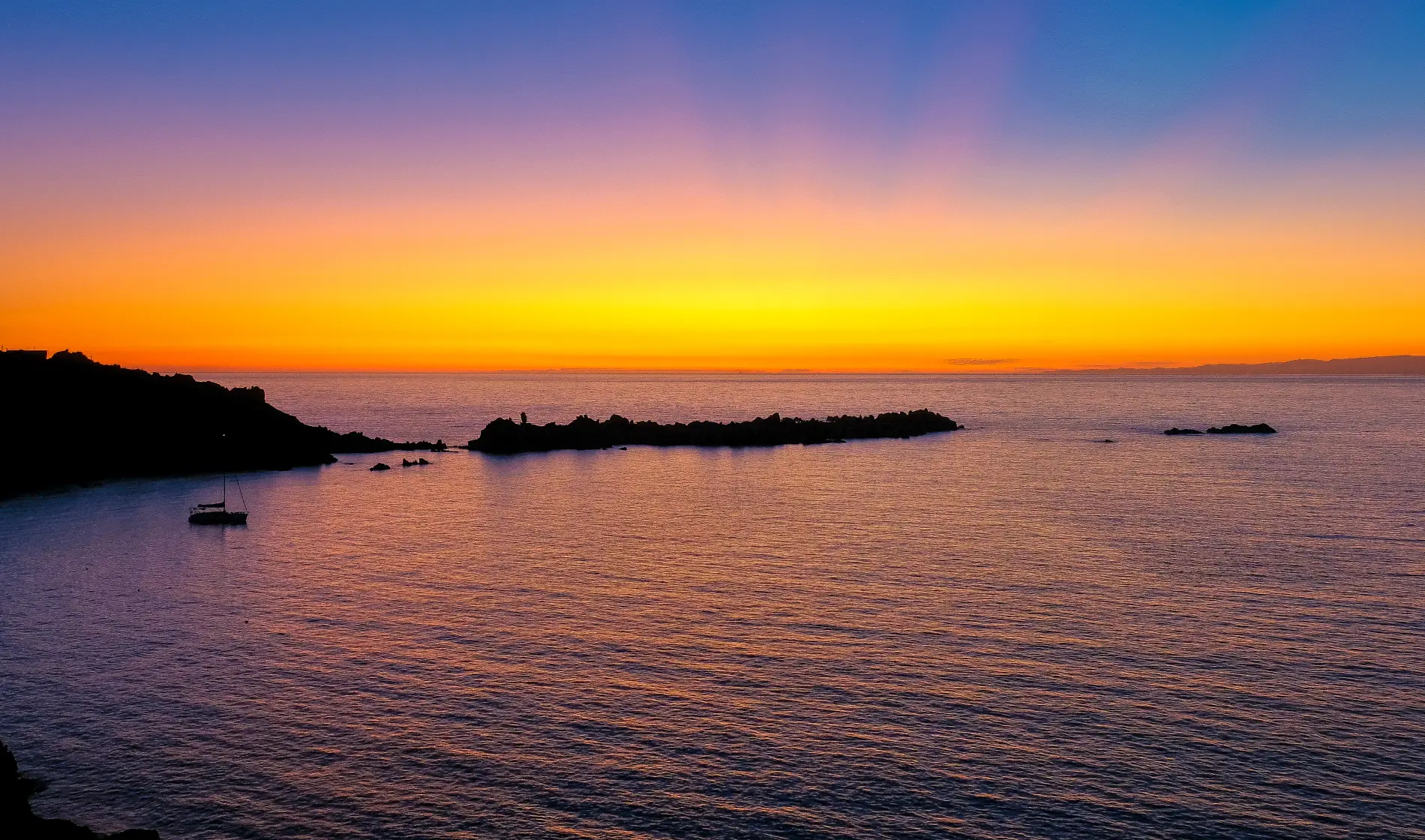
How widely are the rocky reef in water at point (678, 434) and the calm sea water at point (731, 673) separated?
5543 centimetres

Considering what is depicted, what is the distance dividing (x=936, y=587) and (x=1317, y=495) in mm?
48298

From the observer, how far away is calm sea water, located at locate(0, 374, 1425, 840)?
77.2 feet

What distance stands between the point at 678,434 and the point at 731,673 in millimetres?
103422

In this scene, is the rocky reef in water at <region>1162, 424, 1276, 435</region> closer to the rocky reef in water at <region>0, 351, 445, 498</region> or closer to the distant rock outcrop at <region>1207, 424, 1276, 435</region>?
the distant rock outcrop at <region>1207, 424, 1276, 435</region>

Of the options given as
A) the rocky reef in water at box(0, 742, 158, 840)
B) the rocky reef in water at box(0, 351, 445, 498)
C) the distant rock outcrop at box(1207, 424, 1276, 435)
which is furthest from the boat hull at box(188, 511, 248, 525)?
the distant rock outcrop at box(1207, 424, 1276, 435)

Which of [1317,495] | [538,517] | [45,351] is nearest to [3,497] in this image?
[45,351]

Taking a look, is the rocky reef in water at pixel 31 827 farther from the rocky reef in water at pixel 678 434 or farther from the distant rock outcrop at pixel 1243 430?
the distant rock outcrop at pixel 1243 430

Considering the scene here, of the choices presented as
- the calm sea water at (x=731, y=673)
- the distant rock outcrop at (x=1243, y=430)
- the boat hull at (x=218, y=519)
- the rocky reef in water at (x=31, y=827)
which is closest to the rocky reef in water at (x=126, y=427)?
the boat hull at (x=218, y=519)

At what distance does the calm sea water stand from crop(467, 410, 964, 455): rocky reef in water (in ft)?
182

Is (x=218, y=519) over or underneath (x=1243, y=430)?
underneath

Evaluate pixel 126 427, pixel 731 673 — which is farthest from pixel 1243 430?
pixel 126 427

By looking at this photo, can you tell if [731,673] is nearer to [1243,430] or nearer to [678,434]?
[678,434]

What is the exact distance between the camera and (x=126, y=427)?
103375 mm

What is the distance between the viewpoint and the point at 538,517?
68.8 metres
